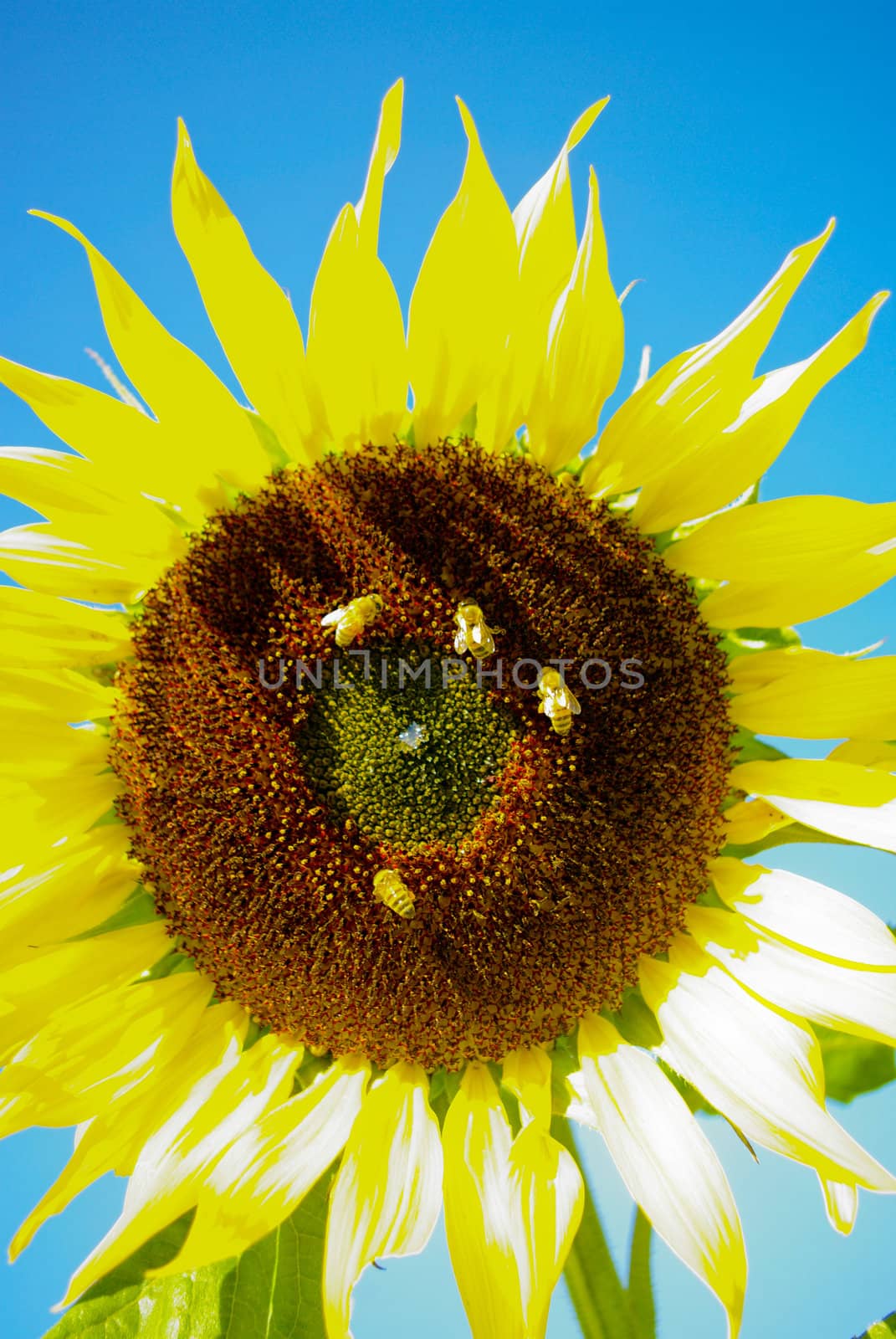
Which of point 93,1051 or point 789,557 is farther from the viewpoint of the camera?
point 93,1051

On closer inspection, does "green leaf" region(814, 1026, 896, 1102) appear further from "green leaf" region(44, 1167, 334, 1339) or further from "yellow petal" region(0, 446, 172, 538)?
"yellow petal" region(0, 446, 172, 538)

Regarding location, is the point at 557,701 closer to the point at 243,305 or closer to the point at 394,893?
the point at 394,893

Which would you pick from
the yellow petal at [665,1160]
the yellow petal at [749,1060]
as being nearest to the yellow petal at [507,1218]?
the yellow petal at [665,1160]

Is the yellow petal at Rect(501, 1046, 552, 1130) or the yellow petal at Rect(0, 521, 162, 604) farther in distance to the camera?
the yellow petal at Rect(0, 521, 162, 604)

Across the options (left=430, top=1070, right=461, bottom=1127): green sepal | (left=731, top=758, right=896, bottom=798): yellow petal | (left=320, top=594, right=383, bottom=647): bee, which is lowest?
(left=430, top=1070, right=461, bottom=1127): green sepal

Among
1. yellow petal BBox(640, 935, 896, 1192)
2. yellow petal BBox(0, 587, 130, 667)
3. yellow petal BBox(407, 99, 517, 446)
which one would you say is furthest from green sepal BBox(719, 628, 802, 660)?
yellow petal BBox(0, 587, 130, 667)

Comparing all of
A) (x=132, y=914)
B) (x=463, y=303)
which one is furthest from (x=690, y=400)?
(x=132, y=914)

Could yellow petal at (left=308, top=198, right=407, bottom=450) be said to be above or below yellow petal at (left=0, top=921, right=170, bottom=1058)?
above
